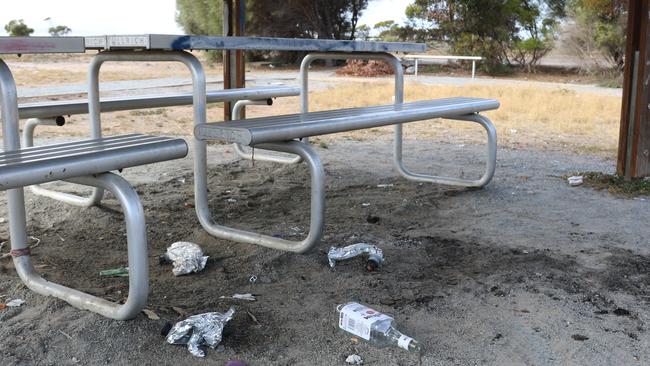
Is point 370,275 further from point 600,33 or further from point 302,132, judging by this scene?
point 600,33

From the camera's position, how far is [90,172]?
7.19ft

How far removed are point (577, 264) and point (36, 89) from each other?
10857 millimetres

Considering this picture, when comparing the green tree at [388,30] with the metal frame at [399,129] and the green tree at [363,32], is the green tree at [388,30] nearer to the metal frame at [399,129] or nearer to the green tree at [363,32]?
the green tree at [363,32]

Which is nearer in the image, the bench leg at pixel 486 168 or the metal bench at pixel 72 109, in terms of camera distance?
the metal bench at pixel 72 109

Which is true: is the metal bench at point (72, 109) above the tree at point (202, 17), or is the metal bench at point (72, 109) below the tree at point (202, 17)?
below

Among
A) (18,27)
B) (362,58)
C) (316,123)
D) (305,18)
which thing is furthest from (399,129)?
(18,27)

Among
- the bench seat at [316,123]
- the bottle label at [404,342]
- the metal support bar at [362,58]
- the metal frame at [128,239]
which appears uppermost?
the metal support bar at [362,58]

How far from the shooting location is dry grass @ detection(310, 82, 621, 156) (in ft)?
23.3

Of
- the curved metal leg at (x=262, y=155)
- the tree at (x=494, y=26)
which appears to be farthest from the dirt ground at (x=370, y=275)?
the tree at (x=494, y=26)

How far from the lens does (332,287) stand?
2.78 m

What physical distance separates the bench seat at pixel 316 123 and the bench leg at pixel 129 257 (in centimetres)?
67

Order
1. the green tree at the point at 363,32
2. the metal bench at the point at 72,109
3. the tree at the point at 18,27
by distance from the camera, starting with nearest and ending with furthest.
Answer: the metal bench at the point at 72,109
the green tree at the point at 363,32
the tree at the point at 18,27

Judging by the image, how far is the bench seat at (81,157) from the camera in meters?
2.03

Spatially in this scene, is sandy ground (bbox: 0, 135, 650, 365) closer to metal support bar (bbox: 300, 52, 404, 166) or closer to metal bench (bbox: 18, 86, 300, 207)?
metal bench (bbox: 18, 86, 300, 207)
